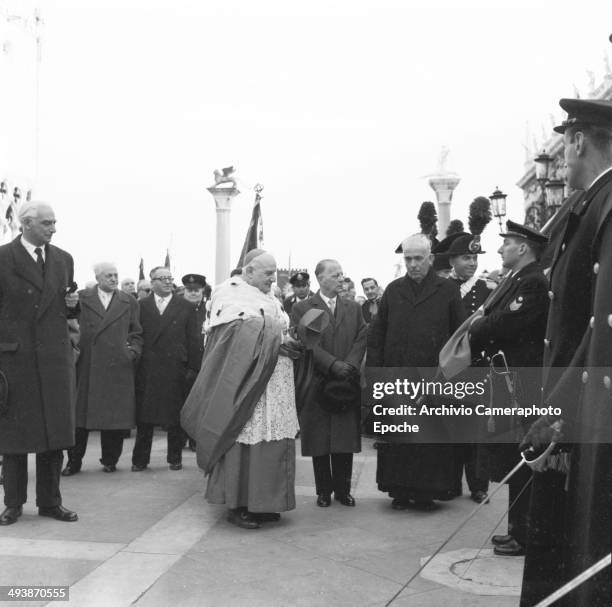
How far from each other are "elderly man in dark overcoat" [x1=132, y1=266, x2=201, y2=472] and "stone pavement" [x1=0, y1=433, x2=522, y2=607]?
113 cm

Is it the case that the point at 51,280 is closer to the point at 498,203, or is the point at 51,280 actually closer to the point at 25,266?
the point at 25,266

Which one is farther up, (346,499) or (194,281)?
(194,281)

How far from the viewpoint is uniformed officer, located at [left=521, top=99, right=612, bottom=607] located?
7.88 feet

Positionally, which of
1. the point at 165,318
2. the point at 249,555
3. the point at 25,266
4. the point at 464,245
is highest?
the point at 464,245

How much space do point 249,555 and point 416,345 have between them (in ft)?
6.80

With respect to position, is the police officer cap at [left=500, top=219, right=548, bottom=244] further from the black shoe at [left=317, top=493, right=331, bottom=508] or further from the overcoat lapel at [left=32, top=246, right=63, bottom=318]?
the overcoat lapel at [left=32, top=246, right=63, bottom=318]

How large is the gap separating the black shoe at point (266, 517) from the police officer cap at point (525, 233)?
2.46 m

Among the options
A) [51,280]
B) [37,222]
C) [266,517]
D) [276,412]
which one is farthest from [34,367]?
[266,517]

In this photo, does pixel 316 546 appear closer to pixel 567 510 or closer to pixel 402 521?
pixel 402 521

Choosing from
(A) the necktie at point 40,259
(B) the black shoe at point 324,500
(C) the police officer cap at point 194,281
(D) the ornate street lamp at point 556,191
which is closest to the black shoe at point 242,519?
(B) the black shoe at point 324,500

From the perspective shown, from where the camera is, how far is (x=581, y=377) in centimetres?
266

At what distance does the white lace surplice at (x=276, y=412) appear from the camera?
222 inches

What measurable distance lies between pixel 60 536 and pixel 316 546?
5.21 feet

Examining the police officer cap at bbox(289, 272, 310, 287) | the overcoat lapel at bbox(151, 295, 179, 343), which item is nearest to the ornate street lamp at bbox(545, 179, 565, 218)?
the police officer cap at bbox(289, 272, 310, 287)
